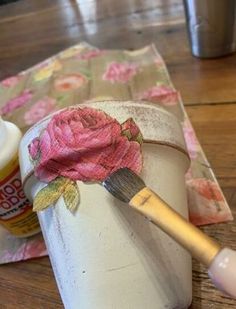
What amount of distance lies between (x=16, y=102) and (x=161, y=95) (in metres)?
0.22

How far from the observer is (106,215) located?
0.29 m

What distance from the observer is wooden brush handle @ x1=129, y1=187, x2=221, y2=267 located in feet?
0.75

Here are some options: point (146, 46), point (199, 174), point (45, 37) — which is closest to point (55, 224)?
point (199, 174)

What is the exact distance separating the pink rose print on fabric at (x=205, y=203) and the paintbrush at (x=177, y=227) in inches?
5.1

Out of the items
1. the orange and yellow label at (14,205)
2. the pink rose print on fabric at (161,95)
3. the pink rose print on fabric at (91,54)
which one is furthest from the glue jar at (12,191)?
the pink rose print on fabric at (91,54)

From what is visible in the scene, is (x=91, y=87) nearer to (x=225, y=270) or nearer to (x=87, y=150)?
(x=87, y=150)

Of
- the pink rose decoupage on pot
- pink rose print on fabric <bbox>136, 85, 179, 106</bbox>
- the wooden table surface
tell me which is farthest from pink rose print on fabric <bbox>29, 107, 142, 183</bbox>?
pink rose print on fabric <bbox>136, 85, 179, 106</bbox>

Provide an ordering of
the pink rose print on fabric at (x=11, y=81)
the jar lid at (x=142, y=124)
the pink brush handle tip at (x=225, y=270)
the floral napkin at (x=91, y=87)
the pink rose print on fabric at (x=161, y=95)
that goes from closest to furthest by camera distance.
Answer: the pink brush handle tip at (x=225, y=270) → the jar lid at (x=142, y=124) → the floral napkin at (x=91, y=87) → the pink rose print on fabric at (x=161, y=95) → the pink rose print on fabric at (x=11, y=81)

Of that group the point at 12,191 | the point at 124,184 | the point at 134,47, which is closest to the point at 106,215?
the point at 124,184

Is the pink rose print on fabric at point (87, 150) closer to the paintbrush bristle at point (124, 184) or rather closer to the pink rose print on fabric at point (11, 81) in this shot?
the paintbrush bristle at point (124, 184)

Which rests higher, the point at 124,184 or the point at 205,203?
the point at 124,184

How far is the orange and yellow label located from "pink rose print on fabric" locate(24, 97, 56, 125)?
21cm

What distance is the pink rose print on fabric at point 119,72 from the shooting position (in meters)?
0.64

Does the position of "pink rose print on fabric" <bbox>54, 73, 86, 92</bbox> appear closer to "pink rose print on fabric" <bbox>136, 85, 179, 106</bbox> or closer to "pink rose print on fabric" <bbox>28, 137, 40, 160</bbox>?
"pink rose print on fabric" <bbox>136, 85, 179, 106</bbox>
